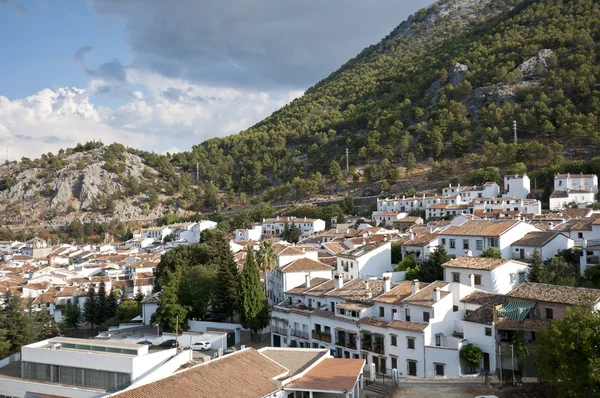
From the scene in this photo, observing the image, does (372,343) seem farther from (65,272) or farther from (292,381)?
(65,272)

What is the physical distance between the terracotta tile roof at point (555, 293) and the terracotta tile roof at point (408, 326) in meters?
4.26

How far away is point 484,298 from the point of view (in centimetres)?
2458

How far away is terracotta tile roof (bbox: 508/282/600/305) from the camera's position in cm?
2133

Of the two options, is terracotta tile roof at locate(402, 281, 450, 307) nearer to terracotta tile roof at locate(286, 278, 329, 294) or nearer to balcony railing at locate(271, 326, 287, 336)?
terracotta tile roof at locate(286, 278, 329, 294)

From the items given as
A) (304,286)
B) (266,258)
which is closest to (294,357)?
(304,286)

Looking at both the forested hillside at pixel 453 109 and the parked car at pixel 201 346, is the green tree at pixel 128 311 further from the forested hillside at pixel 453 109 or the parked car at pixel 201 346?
the forested hillside at pixel 453 109

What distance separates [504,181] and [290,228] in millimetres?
27697

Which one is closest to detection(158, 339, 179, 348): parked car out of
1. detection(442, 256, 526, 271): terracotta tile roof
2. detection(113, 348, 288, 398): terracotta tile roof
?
detection(113, 348, 288, 398): terracotta tile roof

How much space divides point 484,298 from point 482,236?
9053 mm

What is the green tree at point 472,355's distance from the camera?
71.9 feet

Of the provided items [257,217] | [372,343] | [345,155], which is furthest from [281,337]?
[345,155]

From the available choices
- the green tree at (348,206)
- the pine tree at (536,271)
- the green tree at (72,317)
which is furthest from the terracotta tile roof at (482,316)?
the green tree at (348,206)

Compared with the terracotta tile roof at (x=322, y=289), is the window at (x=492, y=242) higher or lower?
higher

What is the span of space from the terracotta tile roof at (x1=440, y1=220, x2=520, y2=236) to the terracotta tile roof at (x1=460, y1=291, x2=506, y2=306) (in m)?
8.03
